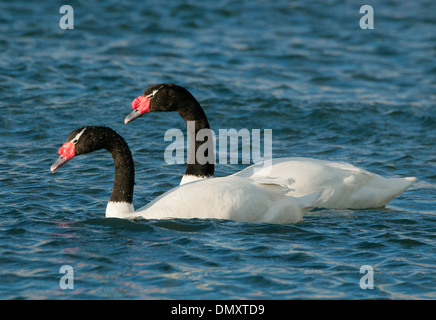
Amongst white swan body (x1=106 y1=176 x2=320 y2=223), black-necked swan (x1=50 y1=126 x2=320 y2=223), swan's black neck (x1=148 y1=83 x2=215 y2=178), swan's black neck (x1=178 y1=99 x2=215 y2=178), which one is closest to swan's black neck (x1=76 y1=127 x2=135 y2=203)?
black-necked swan (x1=50 y1=126 x2=320 y2=223)

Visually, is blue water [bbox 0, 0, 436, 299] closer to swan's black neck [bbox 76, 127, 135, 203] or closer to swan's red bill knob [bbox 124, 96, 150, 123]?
swan's black neck [bbox 76, 127, 135, 203]

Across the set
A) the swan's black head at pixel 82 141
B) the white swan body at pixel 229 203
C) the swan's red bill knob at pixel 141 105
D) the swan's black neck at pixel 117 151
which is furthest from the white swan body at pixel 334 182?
the swan's black head at pixel 82 141

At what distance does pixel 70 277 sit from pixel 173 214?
203cm

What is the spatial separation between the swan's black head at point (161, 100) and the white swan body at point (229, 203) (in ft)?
5.15

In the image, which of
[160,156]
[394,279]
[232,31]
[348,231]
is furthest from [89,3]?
[394,279]

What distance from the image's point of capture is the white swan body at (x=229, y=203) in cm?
1032

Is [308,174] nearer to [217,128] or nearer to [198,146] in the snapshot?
[198,146]

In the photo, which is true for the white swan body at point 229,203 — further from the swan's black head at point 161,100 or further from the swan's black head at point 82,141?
the swan's black head at point 161,100

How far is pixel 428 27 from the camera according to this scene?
23312mm

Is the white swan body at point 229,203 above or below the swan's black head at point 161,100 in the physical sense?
below

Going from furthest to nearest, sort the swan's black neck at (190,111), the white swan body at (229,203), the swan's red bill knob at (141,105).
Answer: the swan's black neck at (190,111) < the swan's red bill knob at (141,105) < the white swan body at (229,203)

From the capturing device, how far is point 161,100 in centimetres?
1177

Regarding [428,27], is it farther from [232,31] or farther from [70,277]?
[70,277]

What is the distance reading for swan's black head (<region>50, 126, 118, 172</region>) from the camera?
34.1ft
